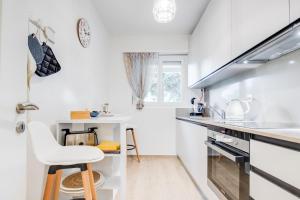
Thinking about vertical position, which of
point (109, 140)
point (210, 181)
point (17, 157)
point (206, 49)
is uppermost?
point (206, 49)

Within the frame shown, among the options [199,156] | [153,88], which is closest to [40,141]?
[199,156]

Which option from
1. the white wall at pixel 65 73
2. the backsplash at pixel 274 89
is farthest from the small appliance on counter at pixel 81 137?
the backsplash at pixel 274 89

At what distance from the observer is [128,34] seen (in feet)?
14.1

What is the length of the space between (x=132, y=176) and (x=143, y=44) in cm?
259

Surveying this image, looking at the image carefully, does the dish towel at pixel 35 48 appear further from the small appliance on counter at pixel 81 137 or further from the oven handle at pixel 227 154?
the oven handle at pixel 227 154

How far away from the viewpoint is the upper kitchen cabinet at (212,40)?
2133mm

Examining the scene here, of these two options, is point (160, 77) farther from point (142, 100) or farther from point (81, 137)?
point (81, 137)

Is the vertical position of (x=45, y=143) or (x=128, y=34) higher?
(x=128, y=34)

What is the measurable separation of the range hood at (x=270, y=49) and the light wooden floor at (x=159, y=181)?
5.02ft

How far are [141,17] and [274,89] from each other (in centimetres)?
241

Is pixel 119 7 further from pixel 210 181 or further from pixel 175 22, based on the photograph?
pixel 210 181

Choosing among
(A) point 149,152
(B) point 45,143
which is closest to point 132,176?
(A) point 149,152

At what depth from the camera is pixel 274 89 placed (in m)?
1.91

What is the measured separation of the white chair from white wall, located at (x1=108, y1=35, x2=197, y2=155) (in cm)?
292
